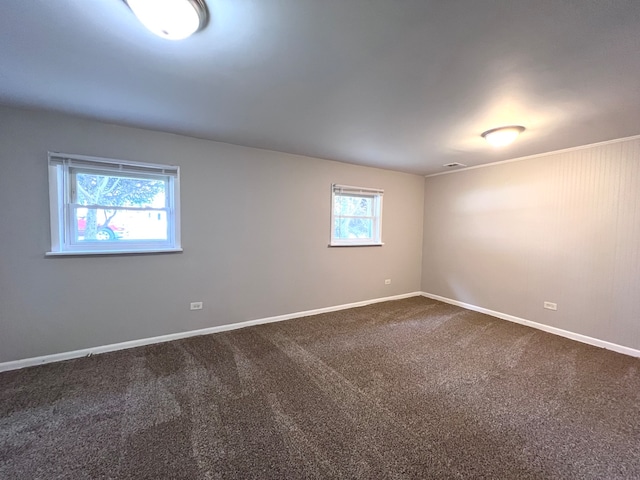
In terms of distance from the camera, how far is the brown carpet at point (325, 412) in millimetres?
1529

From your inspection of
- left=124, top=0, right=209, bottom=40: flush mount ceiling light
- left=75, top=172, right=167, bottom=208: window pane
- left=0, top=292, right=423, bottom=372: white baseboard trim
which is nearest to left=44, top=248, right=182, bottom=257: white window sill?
left=75, top=172, right=167, bottom=208: window pane

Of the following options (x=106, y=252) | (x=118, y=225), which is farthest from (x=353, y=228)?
(x=106, y=252)

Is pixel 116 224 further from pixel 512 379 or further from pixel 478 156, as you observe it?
pixel 478 156

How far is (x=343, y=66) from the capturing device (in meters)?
1.70

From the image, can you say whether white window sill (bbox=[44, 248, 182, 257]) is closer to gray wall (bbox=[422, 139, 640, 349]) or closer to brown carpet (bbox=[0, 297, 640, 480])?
brown carpet (bbox=[0, 297, 640, 480])

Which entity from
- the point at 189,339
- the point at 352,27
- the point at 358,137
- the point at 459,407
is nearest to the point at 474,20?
the point at 352,27

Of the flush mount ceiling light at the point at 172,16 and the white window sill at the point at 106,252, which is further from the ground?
the flush mount ceiling light at the point at 172,16

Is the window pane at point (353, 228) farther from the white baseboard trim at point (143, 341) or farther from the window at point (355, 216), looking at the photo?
the white baseboard trim at point (143, 341)

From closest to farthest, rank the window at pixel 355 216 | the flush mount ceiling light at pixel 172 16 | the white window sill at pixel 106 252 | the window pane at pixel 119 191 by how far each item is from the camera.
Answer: the flush mount ceiling light at pixel 172 16
the white window sill at pixel 106 252
the window pane at pixel 119 191
the window at pixel 355 216

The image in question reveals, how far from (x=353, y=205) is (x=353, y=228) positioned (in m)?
0.39

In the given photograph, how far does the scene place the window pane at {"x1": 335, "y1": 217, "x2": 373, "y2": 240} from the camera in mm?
4391

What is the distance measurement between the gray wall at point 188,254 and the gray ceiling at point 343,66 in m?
0.38

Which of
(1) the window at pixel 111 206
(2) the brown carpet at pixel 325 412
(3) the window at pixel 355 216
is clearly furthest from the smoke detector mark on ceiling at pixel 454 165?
(1) the window at pixel 111 206

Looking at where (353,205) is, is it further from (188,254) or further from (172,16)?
(172,16)
